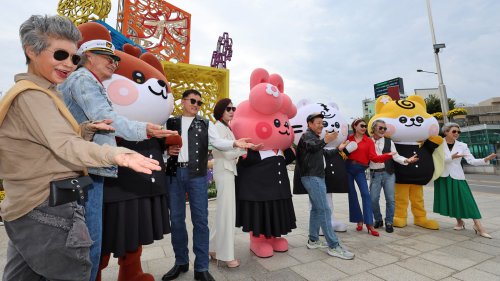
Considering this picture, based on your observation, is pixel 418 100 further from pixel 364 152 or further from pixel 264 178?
pixel 264 178

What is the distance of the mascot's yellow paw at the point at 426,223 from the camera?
438 cm

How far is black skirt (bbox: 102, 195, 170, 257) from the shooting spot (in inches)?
81.0

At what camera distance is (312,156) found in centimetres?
332

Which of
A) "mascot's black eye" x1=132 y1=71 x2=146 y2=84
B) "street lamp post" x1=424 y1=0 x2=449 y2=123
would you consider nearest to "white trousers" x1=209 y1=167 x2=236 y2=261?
"mascot's black eye" x1=132 y1=71 x2=146 y2=84

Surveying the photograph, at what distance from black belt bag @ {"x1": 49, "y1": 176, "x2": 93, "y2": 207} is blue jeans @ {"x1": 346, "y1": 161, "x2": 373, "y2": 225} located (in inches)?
152

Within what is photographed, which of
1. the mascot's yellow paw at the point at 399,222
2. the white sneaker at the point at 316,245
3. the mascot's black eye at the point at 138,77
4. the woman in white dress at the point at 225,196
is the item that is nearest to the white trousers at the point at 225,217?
the woman in white dress at the point at 225,196

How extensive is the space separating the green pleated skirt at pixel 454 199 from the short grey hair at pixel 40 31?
5201 mm

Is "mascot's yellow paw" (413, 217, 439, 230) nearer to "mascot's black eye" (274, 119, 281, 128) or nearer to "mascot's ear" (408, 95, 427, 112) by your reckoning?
"mascot's ear" (408, 95, 427, 112)

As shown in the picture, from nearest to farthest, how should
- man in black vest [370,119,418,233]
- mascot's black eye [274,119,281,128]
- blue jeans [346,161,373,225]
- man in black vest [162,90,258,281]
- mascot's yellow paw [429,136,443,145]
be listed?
1. man in black vest [162,90,258,281]
2. mascot's black eye [274,119,281,128]
3. blue jeans [346,161,373,225]
4. man in black vest [370,119,418,233]
5. mascot's yellow paw [429,136,443,145]

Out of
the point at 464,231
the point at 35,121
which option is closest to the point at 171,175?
the point at 35,121

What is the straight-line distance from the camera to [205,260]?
103 inches

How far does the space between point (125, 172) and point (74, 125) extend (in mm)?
929

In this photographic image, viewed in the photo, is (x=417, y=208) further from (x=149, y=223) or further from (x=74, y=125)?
(x=74, y=125)

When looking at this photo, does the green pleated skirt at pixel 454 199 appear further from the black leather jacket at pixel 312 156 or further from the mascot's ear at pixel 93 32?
the mascot's ear at pixel 93 32
